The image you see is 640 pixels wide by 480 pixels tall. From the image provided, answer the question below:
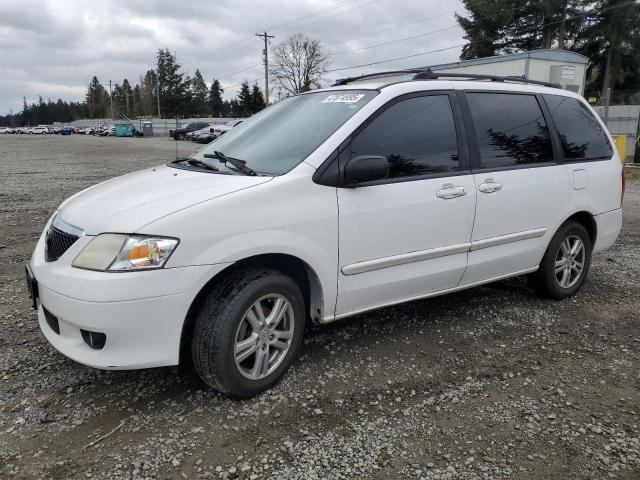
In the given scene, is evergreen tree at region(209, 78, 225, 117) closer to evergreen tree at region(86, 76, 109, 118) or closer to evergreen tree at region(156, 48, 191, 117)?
evergreen tree at region(156, 48, 191, 117)

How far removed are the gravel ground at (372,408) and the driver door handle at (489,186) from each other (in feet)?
3.59

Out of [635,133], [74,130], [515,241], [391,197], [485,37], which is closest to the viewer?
[391,197]

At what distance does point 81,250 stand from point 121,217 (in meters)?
0.27

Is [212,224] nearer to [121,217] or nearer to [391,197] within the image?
[121,217]

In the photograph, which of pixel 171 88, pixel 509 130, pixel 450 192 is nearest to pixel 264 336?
pixel 450 192

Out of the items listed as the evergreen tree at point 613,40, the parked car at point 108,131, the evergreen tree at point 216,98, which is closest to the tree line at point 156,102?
the evergreen tree at point 216,98

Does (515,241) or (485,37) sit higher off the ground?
(485,37)

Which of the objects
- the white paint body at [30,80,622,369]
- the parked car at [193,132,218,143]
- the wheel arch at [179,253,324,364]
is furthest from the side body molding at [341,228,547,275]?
the parked car at [193,132,218,143]

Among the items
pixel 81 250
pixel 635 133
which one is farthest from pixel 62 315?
pixel 635 133

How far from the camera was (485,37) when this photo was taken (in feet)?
146

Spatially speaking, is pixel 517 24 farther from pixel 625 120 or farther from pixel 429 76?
pixel 429 76

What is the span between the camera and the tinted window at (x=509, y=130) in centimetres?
392

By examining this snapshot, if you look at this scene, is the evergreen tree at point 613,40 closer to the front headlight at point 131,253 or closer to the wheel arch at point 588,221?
the wheel arch at point 588,221

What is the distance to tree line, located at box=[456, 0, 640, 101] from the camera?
3981 centimetres
